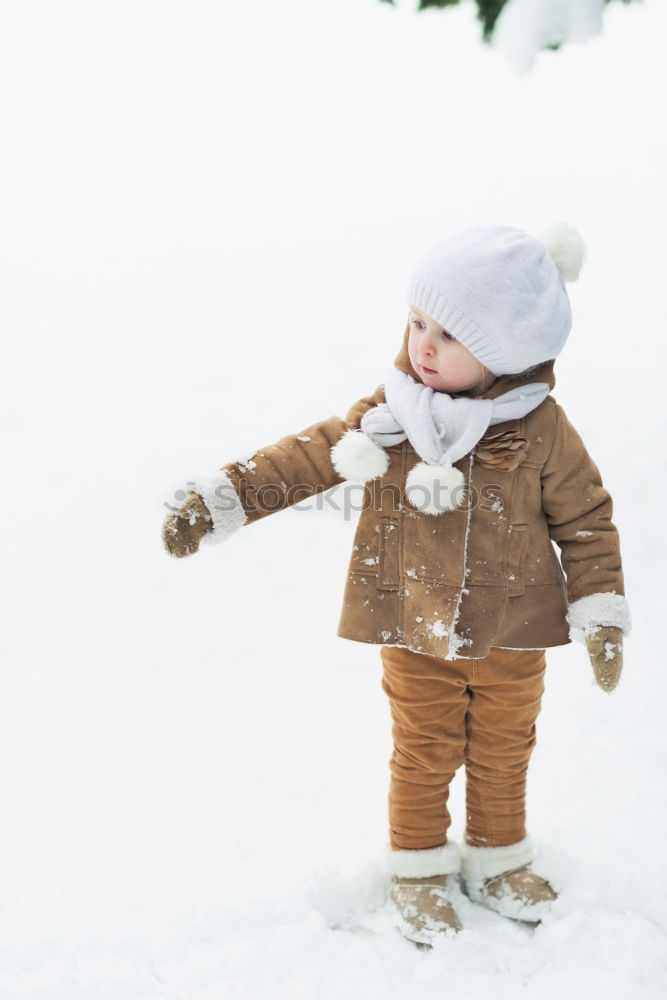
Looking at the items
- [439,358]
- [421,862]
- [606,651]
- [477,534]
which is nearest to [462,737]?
[421,862]

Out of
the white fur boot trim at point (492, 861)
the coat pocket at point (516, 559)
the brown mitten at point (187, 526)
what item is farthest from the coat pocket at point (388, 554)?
the white fur boot trim at point (492, 861)

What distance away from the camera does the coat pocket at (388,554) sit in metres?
1.77

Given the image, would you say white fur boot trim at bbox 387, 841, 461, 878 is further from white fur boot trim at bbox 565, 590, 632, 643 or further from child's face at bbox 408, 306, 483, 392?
child's face at bbox 408, 306, 483, 392

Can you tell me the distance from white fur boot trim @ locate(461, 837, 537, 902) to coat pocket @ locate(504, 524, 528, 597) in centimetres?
65

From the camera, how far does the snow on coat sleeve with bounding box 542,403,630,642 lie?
174cm

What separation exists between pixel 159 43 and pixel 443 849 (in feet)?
15.2

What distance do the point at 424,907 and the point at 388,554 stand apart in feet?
2.51

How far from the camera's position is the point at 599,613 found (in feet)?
5.71

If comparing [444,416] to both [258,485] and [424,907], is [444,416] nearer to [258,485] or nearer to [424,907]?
[258,485]

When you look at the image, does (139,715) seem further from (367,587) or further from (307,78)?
(307,78)

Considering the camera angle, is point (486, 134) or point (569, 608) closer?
point (569, 608)

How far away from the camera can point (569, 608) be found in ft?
5.91

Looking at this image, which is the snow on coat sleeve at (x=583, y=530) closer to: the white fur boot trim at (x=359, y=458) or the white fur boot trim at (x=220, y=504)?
the white fur boot trim at (x=359, y=458)

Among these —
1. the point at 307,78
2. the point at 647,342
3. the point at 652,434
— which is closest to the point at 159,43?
the point at 307,78
